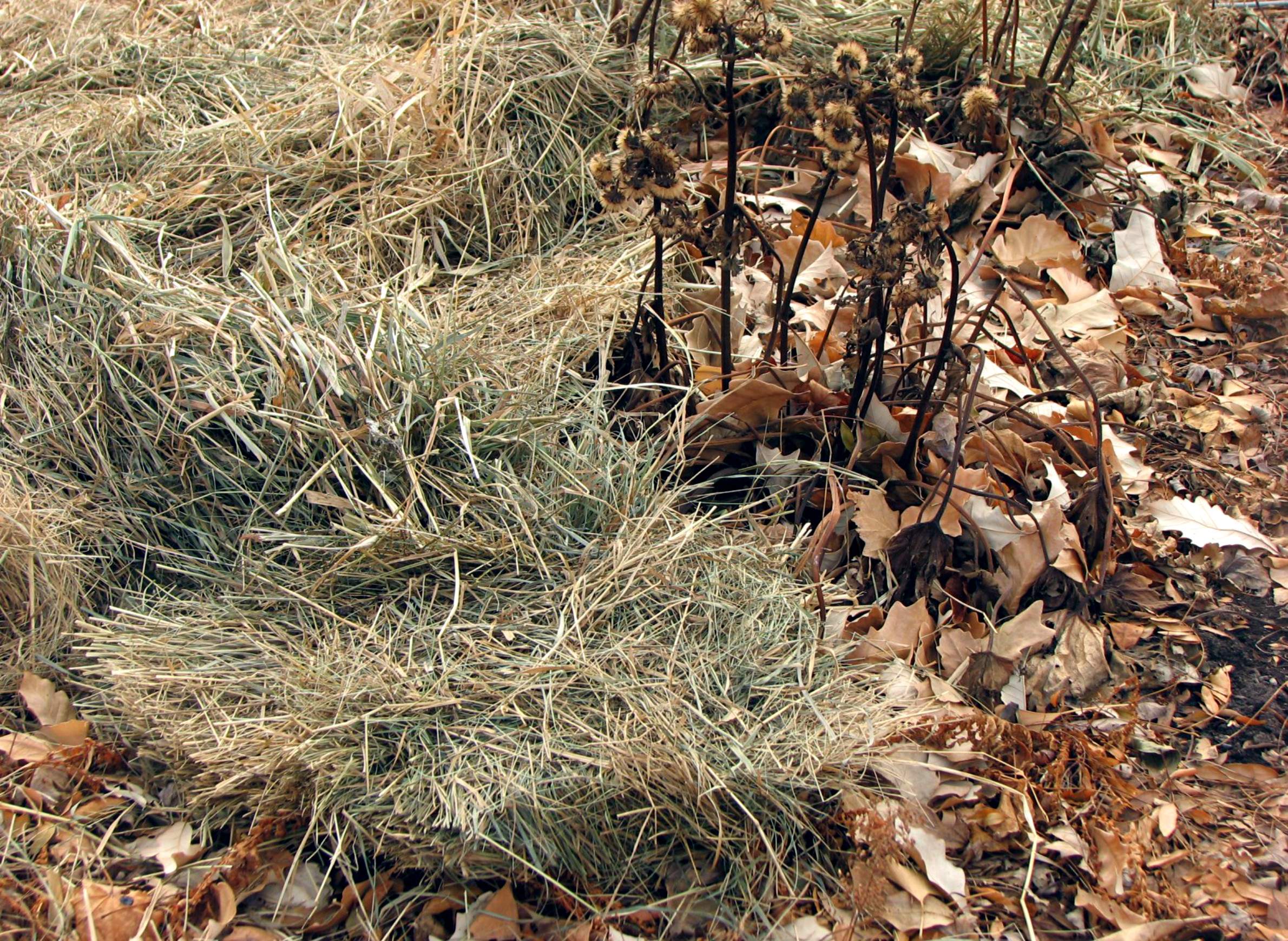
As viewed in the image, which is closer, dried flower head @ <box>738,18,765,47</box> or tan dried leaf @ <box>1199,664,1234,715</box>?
dried flower head @ <box>738,18,765,47</box>

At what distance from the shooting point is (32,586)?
6.18 ft

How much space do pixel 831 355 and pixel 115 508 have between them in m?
1.52

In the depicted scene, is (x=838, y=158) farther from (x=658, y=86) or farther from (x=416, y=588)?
(x=416, y=588)

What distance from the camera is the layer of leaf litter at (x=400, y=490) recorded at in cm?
158

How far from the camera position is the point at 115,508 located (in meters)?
2.04

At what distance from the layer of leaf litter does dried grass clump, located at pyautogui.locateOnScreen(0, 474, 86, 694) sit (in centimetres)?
3

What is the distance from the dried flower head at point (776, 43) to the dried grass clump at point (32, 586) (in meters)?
1.52

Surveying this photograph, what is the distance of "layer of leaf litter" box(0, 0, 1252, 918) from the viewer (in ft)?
5.19

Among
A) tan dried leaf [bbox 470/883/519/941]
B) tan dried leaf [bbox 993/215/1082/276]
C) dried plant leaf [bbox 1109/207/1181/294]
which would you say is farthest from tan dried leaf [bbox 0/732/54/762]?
dried plant leaf [bbox 1109/207/1181/294]

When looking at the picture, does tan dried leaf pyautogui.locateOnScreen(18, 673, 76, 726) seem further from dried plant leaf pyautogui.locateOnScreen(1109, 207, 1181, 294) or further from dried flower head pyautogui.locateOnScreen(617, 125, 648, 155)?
dried plant leaf pyautogui.locateOnScreen(1109, 207, 1181, 294)

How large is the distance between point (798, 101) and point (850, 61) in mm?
117

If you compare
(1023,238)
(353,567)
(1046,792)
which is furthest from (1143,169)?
(353,567)

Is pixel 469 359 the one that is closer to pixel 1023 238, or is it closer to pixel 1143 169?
pixel 1023 238

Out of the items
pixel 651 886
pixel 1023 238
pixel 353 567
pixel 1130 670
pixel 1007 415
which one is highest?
pixel 1023 238
